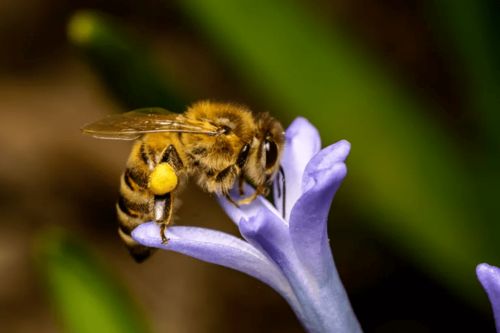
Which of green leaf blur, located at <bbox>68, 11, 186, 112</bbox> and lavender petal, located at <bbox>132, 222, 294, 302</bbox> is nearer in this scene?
lavender petal, located at <bbox>132, 222, 294, 302</bbox>

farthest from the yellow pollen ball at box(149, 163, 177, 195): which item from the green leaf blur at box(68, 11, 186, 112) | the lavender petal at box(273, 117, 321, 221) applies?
the green leaf blur at box(68, 11, 186, 112)

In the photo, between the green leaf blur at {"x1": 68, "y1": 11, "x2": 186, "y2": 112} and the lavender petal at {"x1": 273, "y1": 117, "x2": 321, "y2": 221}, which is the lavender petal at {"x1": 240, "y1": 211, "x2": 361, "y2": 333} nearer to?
the lavender petal at {"x1": 273, "y1": 117, "x2": 321, "y2": 221}

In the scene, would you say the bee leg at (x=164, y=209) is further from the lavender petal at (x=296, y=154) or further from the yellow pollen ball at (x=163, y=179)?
the lavender petal at (x=296, y=154)

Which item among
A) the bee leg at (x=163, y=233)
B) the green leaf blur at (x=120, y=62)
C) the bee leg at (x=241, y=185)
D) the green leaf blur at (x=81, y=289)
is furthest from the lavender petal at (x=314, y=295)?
the green leaf blur at (x=120, y=62)

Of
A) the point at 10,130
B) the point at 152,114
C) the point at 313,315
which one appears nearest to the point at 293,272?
the point at 313,315

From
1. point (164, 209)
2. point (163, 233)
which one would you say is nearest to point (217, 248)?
point (163, 233)

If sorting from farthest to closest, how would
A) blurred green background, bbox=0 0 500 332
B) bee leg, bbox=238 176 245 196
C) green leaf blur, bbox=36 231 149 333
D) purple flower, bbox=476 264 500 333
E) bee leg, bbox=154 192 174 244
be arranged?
blurred green background, bbox=0 0 500 332, green leaf blur, bbox=36 231 149 333, bee leg, bbox=238 176 245 196, bee leg, bbox=154 192 174 244, purple flower, bbox=476 264 500 333
